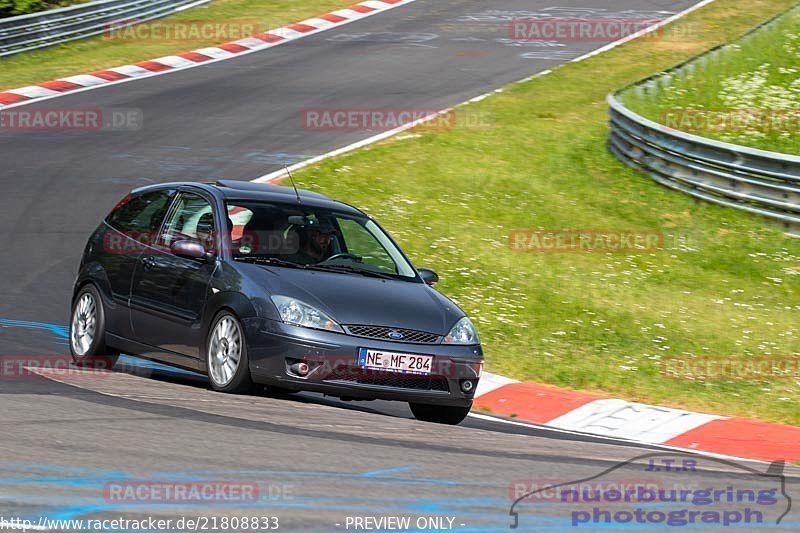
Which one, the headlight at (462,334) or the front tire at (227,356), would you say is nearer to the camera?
the front tire at (227,356)

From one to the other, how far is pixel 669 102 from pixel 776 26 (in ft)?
16.3

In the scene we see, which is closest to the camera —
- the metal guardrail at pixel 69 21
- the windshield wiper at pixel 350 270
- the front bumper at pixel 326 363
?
the front bumper at pixel 326 363

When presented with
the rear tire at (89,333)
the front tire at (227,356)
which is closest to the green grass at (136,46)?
the rear tire at (89,333)

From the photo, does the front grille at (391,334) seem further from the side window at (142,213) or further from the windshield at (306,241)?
the side window at (142,213)

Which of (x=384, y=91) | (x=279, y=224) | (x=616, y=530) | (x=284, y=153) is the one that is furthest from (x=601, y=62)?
(x=616, y=530)

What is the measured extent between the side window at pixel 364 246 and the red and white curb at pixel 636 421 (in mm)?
1407

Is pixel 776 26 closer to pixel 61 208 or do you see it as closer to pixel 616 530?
pixel 61 208

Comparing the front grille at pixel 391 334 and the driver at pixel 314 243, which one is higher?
the driver at pixel 314 243

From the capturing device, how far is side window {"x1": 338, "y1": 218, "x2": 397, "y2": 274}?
9.79 m

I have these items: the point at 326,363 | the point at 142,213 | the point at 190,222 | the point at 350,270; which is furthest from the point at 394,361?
the point at 142,213

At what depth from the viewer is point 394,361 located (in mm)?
8609

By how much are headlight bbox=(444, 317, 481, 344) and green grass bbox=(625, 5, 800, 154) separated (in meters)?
10.3

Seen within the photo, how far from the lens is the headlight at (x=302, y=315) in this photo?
859cm

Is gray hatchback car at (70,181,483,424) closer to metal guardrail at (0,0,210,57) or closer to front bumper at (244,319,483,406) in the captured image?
front bumper at (244,319,483,406)
